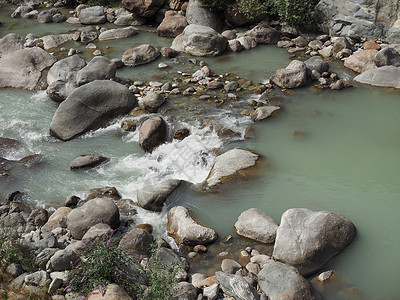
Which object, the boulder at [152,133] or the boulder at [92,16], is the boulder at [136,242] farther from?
the boulder at [92,16]

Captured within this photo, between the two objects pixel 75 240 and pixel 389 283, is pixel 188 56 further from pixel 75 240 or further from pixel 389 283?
pixel 389 283

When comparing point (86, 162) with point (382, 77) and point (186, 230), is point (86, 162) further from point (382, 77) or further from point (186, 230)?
point (382, 77)

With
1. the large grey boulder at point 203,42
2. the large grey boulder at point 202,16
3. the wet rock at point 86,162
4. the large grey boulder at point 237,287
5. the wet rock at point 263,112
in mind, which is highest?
the large grey boulder at point 202,16

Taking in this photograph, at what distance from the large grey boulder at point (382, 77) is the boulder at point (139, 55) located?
6.73 m

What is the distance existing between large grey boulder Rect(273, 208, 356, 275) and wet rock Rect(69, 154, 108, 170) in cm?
474

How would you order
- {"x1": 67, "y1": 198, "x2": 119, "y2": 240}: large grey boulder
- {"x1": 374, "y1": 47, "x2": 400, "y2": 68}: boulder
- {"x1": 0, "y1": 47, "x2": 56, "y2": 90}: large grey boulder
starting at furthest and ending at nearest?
{"x1": 0, "y1": 47, "x2": 56, "y2": 90}: large grey boulder
{"x1": 374, "y1": 47, "x2": 400, "y2": 68}: boulder
{"x1": 67, "y1": 198, "x2": 119, "y2": 240}: large grey boulder

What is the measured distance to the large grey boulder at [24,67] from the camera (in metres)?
14.2

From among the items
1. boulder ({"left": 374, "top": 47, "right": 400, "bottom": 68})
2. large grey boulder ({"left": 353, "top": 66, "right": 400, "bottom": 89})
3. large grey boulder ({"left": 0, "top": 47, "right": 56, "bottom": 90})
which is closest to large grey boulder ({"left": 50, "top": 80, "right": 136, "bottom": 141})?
large grey boulder ({"left": 0, "top": 47, "right": 56, "bottom": 90})

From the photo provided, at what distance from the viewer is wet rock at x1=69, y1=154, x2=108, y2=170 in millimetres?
10297

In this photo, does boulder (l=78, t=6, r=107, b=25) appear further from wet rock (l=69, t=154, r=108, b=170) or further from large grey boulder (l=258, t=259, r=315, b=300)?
large grey boulder (l=258, t=259, r=315, b=300)

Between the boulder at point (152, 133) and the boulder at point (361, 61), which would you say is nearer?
the boulder at point (152, 133)

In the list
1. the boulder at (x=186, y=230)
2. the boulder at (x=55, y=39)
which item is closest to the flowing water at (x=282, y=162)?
the boulder at (x=186, y=230)

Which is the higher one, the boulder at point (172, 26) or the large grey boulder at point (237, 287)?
the boulder at point (172, 26)

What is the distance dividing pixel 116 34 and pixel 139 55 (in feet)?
10.4
